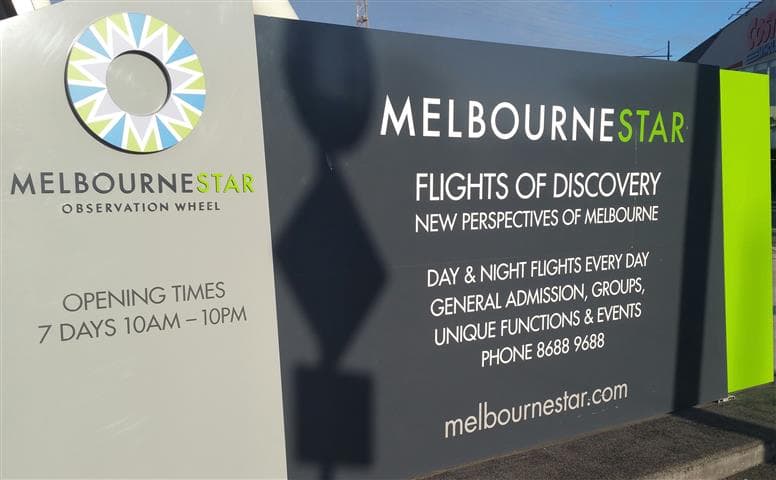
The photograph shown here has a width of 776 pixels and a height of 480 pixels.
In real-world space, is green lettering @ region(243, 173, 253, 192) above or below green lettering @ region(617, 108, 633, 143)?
below

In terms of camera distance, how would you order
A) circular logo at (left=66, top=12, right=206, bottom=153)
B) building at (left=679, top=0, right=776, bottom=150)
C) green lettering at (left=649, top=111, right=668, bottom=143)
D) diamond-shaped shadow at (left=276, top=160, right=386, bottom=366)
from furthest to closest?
building at (left=679, top=0, right=776, bottom=150), green lettering at (left=649, top=111, right=668, bottom=143), diamond-shaped shadow at (left=276, top=160, right=386, bottom=366), circular logo at (left=66, top=12, right=206, bottom=153)

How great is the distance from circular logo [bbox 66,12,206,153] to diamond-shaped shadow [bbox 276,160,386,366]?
2.21 ft

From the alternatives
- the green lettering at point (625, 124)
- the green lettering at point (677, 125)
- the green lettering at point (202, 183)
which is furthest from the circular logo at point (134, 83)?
the green lettering at point (677, 125)

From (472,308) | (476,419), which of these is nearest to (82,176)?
(472,308)

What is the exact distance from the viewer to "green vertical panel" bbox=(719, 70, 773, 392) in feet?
14.4

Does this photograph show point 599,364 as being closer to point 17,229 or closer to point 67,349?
point 67,349

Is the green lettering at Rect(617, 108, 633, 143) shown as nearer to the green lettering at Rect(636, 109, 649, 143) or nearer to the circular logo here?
the green lettering at Rect(636, 109, 649, 143)

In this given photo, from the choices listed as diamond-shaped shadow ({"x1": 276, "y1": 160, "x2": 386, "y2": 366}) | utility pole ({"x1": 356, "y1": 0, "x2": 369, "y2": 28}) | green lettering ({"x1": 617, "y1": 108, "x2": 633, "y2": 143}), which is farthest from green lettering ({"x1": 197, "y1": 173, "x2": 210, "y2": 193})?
utility pole ({"x1": 356, "y1": 0, "x2": 369, "y2": 28})

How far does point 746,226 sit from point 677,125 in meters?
1.02

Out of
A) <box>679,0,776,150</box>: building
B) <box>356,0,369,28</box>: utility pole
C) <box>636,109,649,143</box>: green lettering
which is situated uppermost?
<box>356,0,369,28</box>: utility pole

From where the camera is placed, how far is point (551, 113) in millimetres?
3633

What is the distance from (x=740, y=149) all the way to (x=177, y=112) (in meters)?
3.79

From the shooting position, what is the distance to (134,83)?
8.54ft

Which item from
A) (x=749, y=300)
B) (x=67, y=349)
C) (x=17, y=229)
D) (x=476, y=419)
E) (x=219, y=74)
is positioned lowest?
(x=476, y=419)
